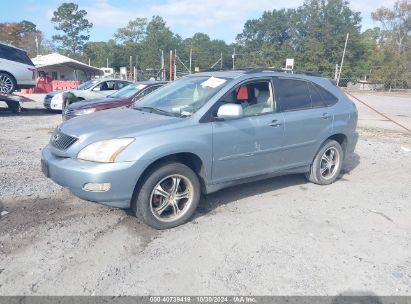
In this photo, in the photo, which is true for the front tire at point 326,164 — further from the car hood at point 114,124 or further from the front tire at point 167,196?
the car hood at point 114,124

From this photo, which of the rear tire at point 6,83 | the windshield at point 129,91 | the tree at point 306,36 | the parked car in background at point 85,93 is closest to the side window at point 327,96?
the windshield at point 129,91

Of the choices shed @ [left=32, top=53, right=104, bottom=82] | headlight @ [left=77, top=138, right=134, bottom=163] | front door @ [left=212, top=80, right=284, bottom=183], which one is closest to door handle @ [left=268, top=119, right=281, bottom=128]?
front door @ [left=212, top=80, right=284, bottom=183]

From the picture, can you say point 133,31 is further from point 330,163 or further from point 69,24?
point 330,163

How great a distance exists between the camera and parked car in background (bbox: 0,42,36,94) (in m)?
12.5

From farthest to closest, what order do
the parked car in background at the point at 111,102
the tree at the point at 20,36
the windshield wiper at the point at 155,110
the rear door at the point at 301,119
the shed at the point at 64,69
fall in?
1. the tree at the point at 20,36
2. the shed at the point at 64,69
3. the parked car in background at the point at 111,102
4. the rear door at the point at 301,119
5. the windshield wiper at the point at 155,110

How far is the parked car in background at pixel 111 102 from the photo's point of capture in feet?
30.3

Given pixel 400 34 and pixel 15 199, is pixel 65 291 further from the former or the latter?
pixel 400 34

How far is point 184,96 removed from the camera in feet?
15.6

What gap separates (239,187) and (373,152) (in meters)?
4.50

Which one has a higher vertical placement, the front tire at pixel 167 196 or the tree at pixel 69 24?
the tree at pixel 69 24

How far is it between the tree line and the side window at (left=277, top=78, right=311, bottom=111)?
44.6m

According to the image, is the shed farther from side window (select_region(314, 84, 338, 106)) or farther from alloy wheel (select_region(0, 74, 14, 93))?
side window (select_region(314, 84, 338, 106))

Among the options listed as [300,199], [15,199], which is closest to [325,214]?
[300,199]

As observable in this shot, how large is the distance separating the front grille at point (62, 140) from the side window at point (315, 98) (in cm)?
347
